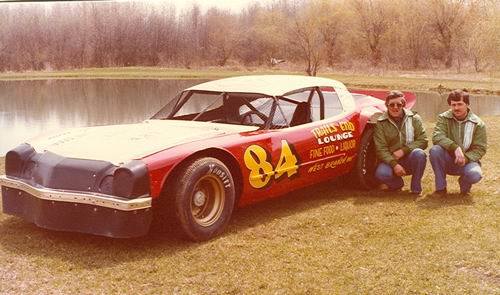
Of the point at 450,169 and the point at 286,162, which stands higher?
the point at 286,162

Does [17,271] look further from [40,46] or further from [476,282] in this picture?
[40,46]

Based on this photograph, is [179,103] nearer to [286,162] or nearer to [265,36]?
[286,162]

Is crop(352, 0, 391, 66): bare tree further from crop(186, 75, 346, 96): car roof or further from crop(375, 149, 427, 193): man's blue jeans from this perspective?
crop(375, 149, 427, 193): man's blue jeans

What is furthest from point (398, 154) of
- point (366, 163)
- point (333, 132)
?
point (333, 132)

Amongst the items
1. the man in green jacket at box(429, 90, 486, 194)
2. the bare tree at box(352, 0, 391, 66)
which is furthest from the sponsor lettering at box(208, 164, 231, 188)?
the bare tree at box(352, 0, 391, 66)

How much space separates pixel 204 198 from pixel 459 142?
9.44ft

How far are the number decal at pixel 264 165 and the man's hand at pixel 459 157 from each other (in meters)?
1.67

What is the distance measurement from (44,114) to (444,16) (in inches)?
1390

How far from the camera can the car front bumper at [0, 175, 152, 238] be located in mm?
4496

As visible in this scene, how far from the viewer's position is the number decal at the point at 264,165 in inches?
210

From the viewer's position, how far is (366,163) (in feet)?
22.5

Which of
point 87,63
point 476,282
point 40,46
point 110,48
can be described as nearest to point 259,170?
point 476,282

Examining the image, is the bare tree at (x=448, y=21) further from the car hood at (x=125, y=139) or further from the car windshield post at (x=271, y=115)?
the car hood at (x=125, y=139)

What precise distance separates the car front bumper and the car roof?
6.85 ft
